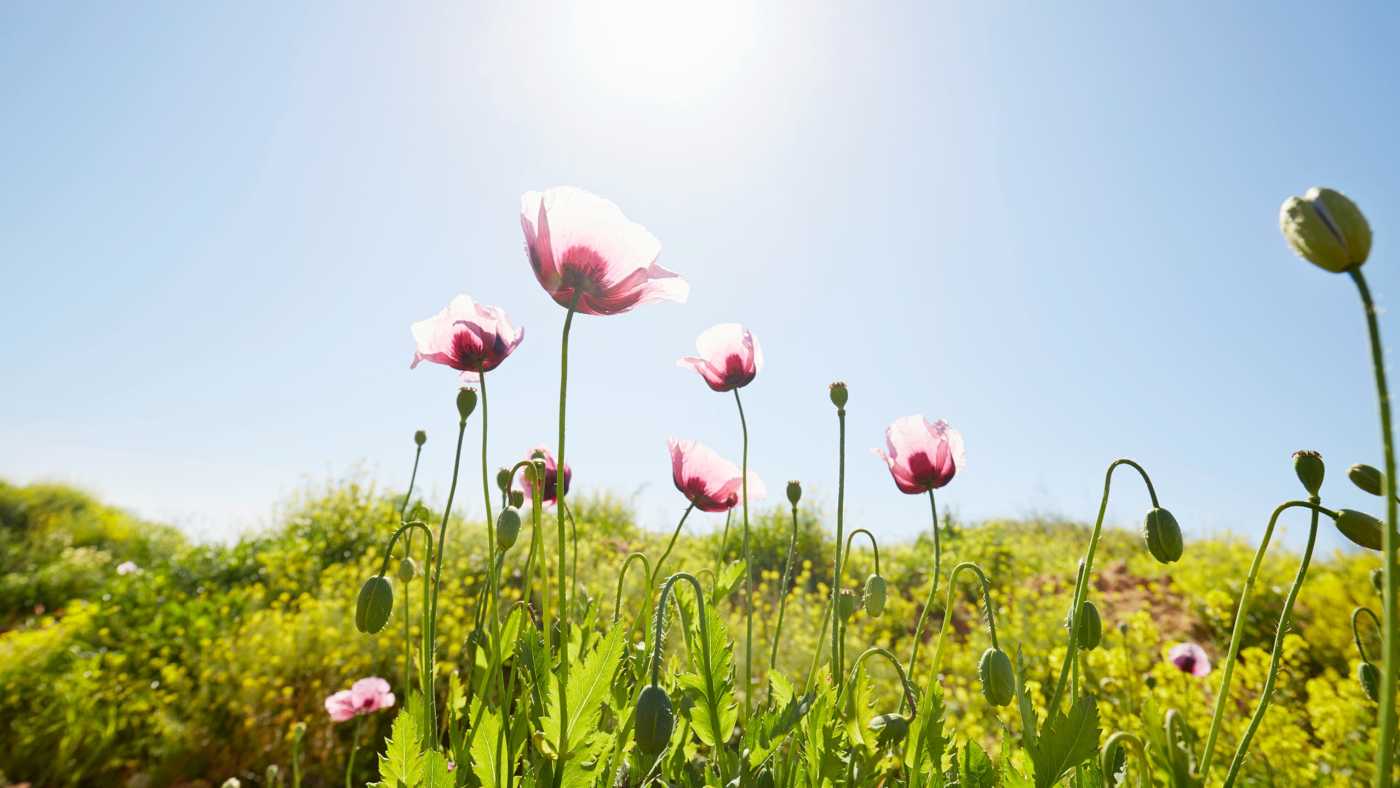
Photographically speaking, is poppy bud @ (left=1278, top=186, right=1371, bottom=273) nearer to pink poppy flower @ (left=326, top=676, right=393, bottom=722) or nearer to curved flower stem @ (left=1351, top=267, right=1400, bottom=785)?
curved flower stem @ (left=1351, top=267, right=1400, bottom=785)

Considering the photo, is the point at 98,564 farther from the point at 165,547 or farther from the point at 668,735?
the point at 668,735

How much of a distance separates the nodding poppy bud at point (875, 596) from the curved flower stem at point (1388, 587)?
75 cm

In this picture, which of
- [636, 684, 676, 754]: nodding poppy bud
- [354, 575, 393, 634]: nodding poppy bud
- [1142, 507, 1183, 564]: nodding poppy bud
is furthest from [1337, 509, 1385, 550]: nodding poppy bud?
[354, 575, 393, 634]: nodding poppy bud

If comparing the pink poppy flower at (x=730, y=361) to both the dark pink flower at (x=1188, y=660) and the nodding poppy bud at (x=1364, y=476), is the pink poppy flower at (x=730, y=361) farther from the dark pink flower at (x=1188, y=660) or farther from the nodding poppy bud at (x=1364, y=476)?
the dark pink flower at (x=1188, y=660)

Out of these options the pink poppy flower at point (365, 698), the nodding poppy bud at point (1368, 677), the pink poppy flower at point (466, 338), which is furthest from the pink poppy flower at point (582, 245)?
the pink poppy flower at point (365, 698)

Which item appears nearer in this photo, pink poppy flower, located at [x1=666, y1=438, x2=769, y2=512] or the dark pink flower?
pink poppy flower, located at [x1=666, y1=438, x2=769, y2=512]

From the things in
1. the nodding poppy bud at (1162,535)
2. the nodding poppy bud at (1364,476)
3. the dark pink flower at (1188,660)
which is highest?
the nodding poppy bud at (1364,476)

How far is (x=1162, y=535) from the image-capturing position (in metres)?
0.90

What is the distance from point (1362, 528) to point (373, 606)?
1202 millimetres

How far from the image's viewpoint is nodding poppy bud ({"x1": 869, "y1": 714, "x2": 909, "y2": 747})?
3.10 feet

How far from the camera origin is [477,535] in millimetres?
6602

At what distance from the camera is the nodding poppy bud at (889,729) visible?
945mm

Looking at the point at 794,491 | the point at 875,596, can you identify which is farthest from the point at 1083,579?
the point at 794,491

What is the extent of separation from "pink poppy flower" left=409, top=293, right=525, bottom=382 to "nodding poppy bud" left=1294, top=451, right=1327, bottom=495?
42.1 inches
